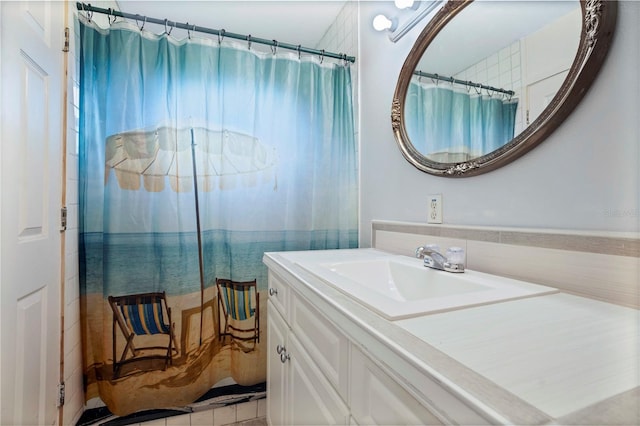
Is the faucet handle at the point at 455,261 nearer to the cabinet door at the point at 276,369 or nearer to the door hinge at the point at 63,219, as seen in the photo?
the cabinet door at the point at 276,369

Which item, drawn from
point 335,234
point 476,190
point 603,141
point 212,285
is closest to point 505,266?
point 476,190

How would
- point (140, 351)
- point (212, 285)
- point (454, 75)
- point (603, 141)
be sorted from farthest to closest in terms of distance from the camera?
point (212, 285)
point (140, 351)
point (454, 75)
point (603, 141)

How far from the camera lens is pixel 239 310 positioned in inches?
63.1

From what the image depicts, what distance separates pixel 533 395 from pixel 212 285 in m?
1.51

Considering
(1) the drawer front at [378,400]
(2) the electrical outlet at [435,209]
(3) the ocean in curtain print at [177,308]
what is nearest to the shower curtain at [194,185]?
(3) the ocean in curtain print at [177,308]

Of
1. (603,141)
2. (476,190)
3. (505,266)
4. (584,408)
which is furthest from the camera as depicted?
(476,190)

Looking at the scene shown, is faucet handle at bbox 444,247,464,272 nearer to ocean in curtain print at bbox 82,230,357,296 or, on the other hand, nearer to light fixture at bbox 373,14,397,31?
ocean in curtain print at bbox 82,230,357,296

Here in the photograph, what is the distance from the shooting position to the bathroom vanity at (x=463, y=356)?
31cm

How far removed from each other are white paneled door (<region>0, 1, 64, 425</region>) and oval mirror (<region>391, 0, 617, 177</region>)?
1.38m

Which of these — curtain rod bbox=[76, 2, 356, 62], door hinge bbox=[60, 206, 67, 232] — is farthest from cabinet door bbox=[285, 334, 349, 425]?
curtain rod bbox=[76, 2, 356, 62]

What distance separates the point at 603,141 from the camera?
2.09ft

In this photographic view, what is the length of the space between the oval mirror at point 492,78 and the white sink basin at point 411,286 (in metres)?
0.36

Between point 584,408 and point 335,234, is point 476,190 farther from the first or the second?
point 335,234

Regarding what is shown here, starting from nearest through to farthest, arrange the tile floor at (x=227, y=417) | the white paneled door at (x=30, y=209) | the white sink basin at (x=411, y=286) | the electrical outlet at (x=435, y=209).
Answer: the white sink basin at (x=411, y=286) < the white paneled door at (x=30, y=209) < the electrical outlet at (x=435, y=209) < the tile floor at (x=227, y=417)
